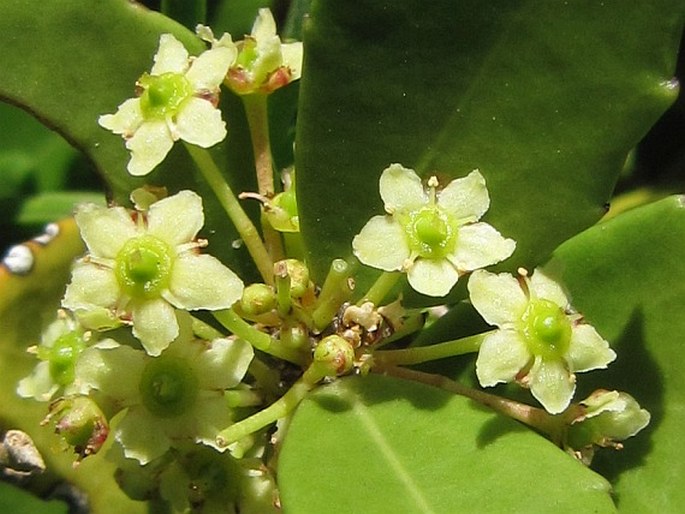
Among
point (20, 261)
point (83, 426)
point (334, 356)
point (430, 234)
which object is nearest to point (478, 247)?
point (430, 234)

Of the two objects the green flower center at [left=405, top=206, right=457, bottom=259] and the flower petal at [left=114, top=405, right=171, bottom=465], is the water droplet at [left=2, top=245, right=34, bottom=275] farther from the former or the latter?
the green flower center at [left=405, top=206, right=457, bottom=259]

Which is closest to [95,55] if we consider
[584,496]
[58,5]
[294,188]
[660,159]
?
[58,5]

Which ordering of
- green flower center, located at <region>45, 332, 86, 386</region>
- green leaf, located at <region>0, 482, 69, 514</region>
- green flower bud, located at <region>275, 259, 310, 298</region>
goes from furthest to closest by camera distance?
green leaf, located at <region>0, 482, 69, 514</region> < green flower center, located at <region>45, 332, 86, 386</region> < green flower bud, located at <region>275, 259, 310, 298</region>

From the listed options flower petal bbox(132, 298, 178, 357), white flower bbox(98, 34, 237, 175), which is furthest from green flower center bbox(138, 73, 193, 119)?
flower petal bbox(132, 298, 178, 357)

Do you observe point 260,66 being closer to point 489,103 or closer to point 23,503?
point 489,103

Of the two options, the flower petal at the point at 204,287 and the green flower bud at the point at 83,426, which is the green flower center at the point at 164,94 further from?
the green flower bud at the point at 83,426

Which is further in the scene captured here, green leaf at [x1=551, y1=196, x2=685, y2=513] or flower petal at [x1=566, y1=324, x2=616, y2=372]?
green leaf at [x1=551, y1=196, x2=685, y2=513]
